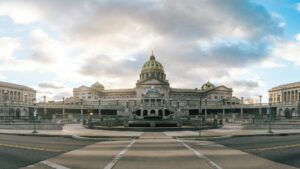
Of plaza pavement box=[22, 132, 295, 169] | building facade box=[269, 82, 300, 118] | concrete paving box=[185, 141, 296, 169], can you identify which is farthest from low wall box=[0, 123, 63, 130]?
building facade box=[269, 82, 300, 118]

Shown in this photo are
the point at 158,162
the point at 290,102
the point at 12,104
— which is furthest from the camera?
the point at 290,102

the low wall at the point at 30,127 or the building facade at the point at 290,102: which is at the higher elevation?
the building facade at the point at 290,102

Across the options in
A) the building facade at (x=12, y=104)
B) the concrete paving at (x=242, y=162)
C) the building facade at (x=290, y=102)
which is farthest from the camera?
the building facade at (x=290, y=102)

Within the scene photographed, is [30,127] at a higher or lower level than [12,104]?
lower

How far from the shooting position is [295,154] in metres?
22.3

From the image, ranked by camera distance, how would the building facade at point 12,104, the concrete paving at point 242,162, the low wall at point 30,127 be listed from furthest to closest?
the building facade at point 12,104 < the low wall at point 30,127 < the concrete paving at point 242,162

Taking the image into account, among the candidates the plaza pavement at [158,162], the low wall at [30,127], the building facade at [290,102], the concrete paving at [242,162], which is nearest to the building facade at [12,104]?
the low wall at [30,127]

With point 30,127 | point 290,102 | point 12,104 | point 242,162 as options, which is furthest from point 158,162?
point 290,102

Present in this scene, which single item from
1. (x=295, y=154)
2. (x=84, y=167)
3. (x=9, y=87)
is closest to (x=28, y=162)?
(x=84, y=167)

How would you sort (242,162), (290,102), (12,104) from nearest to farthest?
(242,162) < (12,104) < (290,102)

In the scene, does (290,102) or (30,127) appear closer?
(30,127)

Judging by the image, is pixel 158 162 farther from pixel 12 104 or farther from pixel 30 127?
pixel 12 104

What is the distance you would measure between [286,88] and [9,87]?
130 metres

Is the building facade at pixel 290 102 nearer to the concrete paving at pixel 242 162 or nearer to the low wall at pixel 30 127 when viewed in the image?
the low wall at pixel 30 127
